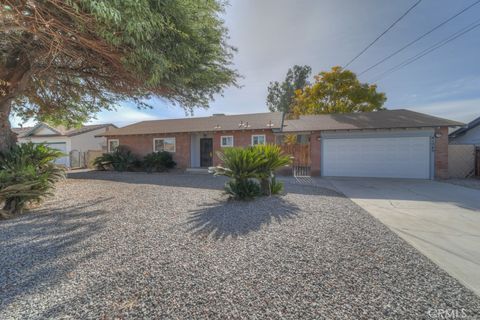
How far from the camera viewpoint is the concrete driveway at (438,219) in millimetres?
2859

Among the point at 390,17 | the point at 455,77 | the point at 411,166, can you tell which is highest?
the point at 390,17

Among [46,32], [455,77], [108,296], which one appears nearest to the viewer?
[108,296]

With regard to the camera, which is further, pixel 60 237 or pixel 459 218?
pixel 459 218

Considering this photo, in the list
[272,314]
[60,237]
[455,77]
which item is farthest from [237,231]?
[455,77]

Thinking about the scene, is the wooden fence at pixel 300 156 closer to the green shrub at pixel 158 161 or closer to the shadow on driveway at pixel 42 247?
the green shrub at pixel 158 161

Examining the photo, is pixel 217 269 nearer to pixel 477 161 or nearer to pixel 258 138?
pixel 258 138

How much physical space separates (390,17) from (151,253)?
12441 millimetres

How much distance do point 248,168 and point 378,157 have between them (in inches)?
348

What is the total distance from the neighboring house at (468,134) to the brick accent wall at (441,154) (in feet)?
16.7

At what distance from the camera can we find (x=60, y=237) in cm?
364

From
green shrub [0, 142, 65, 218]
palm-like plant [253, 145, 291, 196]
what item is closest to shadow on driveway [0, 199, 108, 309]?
green shrub [0, 142, 65, 218]

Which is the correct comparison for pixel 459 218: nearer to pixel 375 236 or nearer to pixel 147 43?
pixel 375 236

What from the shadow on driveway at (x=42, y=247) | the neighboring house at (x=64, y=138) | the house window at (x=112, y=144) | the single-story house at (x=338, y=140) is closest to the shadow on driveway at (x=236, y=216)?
the shadow on driveway at (x=42, y=247)

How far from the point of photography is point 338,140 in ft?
38.8
